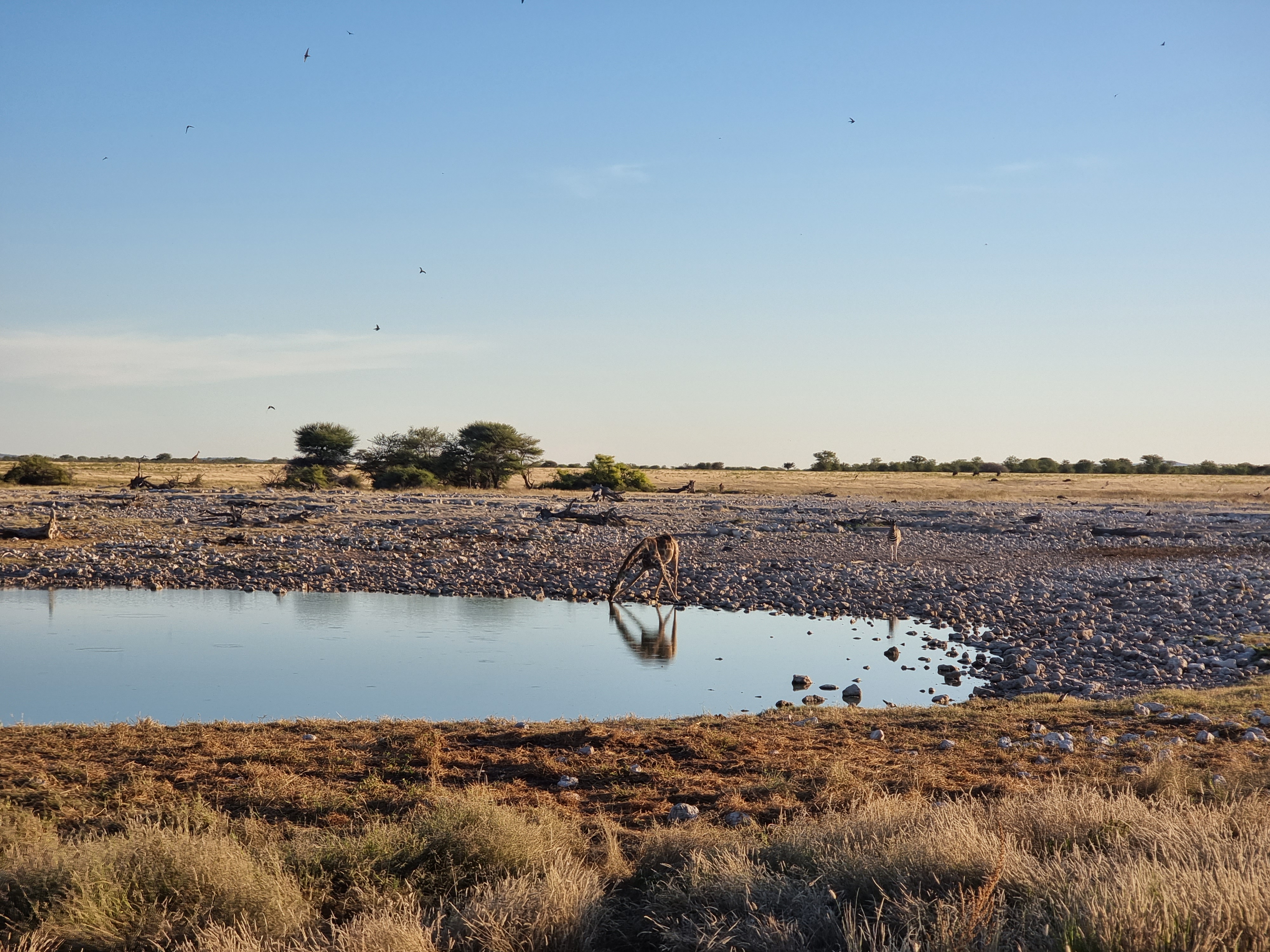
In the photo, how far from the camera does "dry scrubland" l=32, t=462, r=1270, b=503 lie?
5475 centimetres

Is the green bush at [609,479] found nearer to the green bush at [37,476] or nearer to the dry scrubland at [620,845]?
the green bush at [37,476]

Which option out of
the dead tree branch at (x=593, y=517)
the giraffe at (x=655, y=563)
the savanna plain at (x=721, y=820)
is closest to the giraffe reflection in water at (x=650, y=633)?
the giraffe at (x=655, y=563)

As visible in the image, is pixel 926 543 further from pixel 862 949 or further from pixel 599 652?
pixel 862 949

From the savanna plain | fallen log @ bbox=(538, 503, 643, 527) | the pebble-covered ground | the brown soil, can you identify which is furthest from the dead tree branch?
the brown soil

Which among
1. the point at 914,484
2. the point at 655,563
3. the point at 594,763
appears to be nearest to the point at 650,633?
the point at 655,563

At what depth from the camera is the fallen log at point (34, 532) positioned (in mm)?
26375

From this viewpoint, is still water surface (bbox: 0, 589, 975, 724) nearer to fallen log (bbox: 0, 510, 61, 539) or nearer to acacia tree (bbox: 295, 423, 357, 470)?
fallen log (bbox: 0, 510, 61, 539)

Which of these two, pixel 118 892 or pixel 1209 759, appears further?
pixel 1209 759

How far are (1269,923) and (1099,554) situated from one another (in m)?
25.4

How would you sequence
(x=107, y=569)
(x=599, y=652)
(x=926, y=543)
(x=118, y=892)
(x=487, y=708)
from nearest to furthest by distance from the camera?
(x=118, y=892) → (x=487, y=708) → (x=599, y=652) → (x=107, y=569) → (x=926, y=543)

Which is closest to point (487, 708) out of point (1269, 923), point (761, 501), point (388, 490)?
point (1269, 923)

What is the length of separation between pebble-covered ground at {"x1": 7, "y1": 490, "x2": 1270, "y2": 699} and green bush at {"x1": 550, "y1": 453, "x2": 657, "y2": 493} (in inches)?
673

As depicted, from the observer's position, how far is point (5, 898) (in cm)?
488

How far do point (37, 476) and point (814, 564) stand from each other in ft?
140
